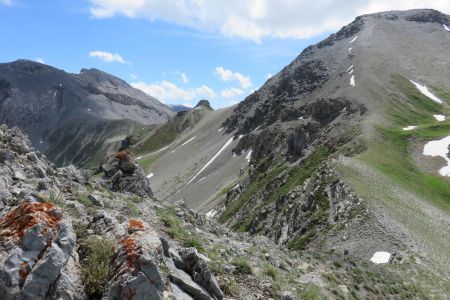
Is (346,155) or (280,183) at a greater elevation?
(346,155)

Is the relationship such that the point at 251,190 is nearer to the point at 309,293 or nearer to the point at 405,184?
the point at 405,184

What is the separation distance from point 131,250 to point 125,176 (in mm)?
24180

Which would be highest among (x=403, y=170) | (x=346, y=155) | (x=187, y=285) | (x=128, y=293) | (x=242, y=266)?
(x=128, y=293)

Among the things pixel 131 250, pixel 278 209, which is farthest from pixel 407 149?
pixel 131 250

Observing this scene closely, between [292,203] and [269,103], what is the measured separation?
106196mm

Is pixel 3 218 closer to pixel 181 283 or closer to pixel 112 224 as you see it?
pixel 112 224

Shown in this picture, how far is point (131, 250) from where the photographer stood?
33.3ft

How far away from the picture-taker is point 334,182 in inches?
2036

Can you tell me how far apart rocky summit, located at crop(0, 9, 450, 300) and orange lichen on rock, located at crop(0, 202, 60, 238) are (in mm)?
39

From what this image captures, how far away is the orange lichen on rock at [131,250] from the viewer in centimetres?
986

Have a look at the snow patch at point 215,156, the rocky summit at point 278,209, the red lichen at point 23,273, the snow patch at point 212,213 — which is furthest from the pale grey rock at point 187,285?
the snow patch at point 215,156

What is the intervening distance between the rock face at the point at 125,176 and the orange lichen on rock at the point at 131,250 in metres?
22.1

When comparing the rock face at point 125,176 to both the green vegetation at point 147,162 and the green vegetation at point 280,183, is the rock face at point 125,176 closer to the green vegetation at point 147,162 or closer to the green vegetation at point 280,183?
the green vegetation at point 280,183

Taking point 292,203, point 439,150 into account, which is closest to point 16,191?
point 292,203
